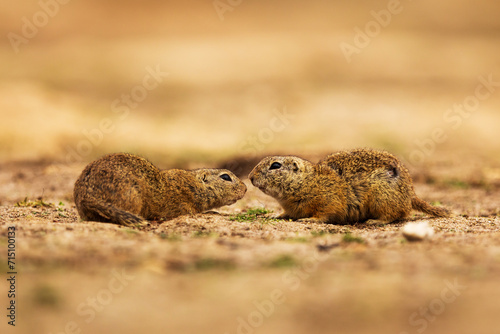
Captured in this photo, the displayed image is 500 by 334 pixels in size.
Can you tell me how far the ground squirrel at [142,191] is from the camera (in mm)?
7532

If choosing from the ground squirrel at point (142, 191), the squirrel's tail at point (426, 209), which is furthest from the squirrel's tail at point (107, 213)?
the squirrel's tail at point (426, 209)

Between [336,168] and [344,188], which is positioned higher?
[336,168]

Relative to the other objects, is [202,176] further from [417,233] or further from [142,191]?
[417,233]

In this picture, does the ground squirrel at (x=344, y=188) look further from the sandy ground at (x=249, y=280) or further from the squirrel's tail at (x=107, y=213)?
the squirrel's tail at (x=107, y=213)

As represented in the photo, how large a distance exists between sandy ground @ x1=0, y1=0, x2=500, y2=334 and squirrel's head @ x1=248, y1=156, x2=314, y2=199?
56 cm

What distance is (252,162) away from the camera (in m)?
14.2

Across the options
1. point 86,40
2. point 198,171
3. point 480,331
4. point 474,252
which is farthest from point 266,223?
point 86,40

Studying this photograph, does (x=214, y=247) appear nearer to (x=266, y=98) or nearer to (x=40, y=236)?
(x=40, y=236)

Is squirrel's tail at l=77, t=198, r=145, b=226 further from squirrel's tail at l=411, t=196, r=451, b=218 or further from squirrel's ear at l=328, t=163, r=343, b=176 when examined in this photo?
squirrel's tail at l=411, t=196, r=451, b=218

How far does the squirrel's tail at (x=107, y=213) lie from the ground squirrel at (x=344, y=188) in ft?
7.31

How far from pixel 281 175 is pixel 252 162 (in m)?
5.35

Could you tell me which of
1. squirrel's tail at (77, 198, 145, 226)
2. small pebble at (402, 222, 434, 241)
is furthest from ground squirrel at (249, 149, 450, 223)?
squirrel's tail at (77, 198, 145, 226)

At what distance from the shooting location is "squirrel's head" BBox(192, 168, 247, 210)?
901cm

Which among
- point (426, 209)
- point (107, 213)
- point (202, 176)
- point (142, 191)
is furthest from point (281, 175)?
point (107, 213)
